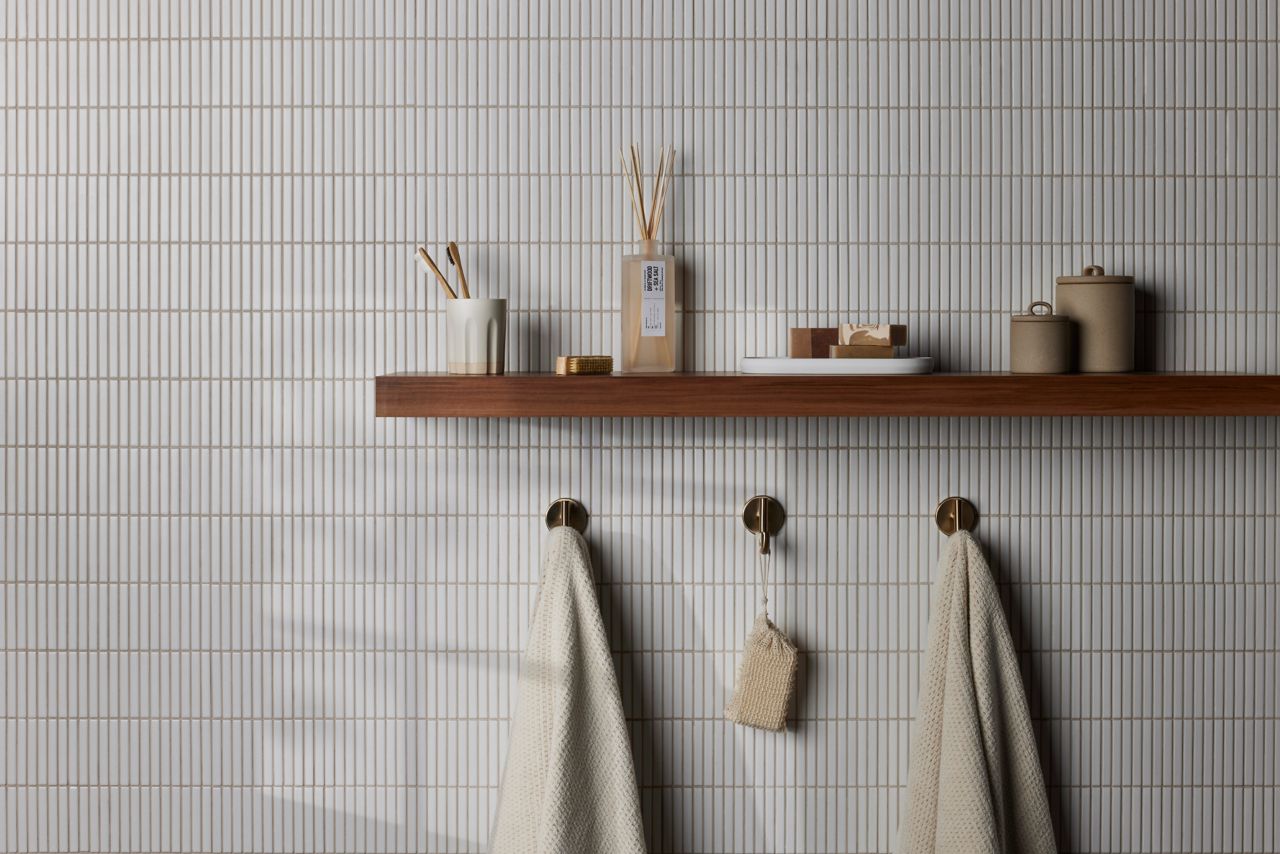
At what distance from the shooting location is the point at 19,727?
48.3 inches

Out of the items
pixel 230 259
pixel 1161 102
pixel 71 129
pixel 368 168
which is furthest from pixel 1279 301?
pixel 71 129

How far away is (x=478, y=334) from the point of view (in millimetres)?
1111

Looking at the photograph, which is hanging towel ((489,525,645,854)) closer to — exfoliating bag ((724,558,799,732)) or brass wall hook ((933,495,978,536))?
exfoliating bag ((724,558,799,732))

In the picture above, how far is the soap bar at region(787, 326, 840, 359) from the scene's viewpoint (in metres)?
1.13

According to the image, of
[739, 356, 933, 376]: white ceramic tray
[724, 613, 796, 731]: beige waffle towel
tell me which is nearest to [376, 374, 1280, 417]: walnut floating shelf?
[739, 356, 933, 376]: white ceramic tray

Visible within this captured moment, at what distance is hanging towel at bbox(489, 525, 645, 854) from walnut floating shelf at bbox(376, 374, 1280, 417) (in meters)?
0.20

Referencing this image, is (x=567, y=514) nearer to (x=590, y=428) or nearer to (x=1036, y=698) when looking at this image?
(x=590, y=428)

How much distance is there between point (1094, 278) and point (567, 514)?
0.62 m

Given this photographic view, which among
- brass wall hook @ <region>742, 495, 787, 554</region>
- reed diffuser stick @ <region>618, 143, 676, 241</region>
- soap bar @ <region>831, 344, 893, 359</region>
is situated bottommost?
brass wall hook @ <region>742, 495, 787, 554</region>

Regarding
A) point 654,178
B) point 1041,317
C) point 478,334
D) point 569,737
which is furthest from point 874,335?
point 569,737

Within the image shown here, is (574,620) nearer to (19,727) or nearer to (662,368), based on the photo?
(662,368)

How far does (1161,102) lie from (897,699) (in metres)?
0.73

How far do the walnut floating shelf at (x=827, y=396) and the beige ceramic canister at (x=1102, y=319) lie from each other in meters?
0.08

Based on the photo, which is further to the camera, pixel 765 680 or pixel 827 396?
pixel 765 680
